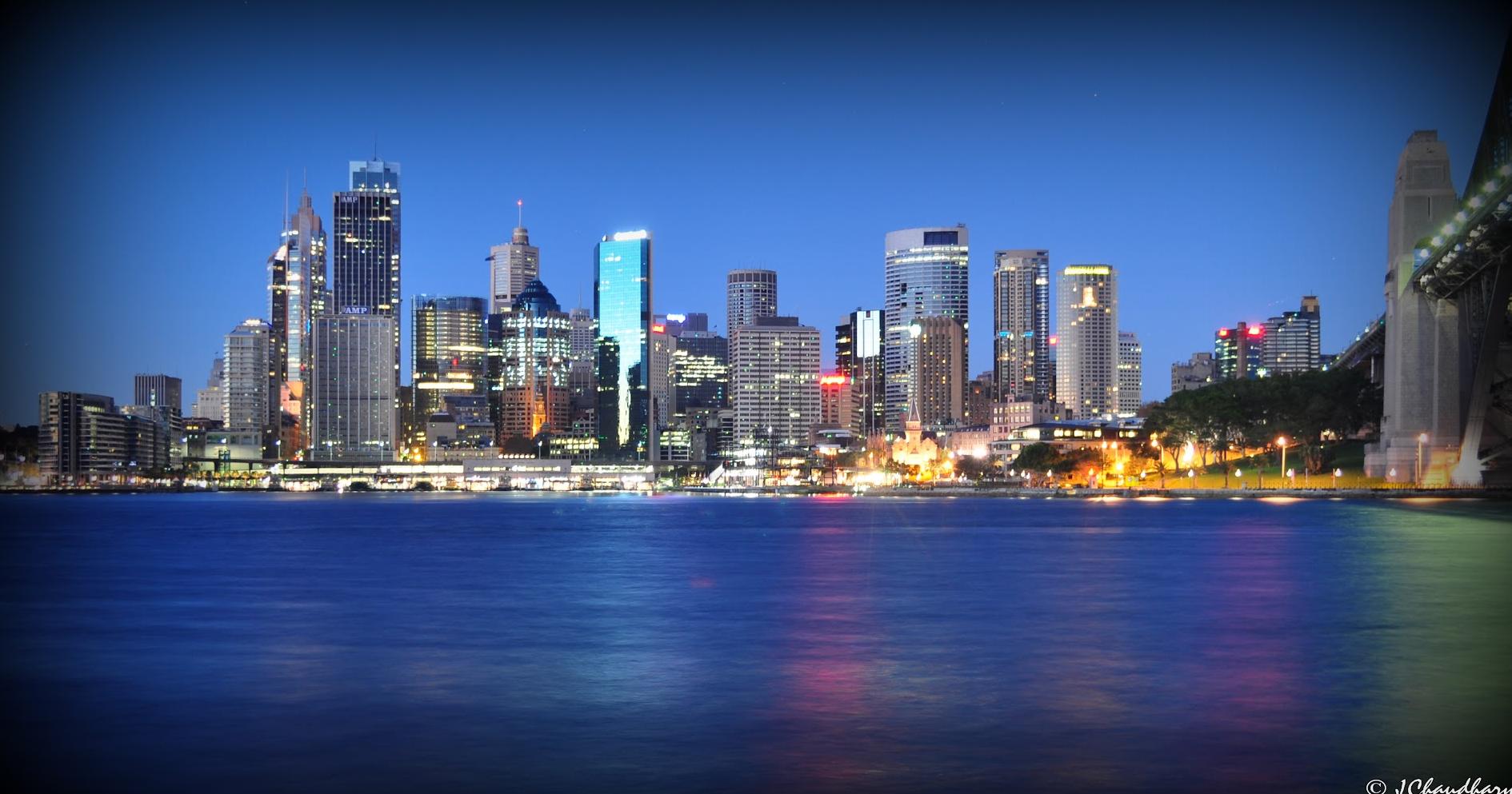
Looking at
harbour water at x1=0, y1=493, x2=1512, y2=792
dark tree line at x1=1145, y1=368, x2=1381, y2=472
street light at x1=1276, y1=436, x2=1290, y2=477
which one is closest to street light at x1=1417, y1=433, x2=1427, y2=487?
dark tree line at x1=1145, y1=368, x2=1381, y2=472

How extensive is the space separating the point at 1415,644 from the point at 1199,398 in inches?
5394

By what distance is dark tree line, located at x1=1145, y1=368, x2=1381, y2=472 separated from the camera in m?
152

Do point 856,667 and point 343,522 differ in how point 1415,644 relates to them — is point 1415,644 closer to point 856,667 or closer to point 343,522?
point 856,667

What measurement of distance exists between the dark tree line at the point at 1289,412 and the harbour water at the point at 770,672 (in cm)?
8785

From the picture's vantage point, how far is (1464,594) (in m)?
43.2

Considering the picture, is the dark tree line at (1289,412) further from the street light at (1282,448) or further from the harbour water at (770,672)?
the harbour water at (770,672)

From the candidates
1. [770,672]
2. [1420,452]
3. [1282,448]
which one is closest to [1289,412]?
[1282,448]

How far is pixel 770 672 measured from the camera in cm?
2908

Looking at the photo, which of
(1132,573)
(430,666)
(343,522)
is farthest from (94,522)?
(430,666)

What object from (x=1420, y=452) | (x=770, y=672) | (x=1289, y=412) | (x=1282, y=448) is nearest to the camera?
(x=770, y=672)

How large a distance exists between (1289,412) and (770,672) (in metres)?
135

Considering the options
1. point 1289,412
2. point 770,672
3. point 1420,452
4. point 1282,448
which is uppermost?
point 1289,412

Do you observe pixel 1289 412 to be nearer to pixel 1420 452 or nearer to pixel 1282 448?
pixel 1282 448

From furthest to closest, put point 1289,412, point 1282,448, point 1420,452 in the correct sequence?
1. point 1282,448
2. point 1289,412
3. point 1420,452
